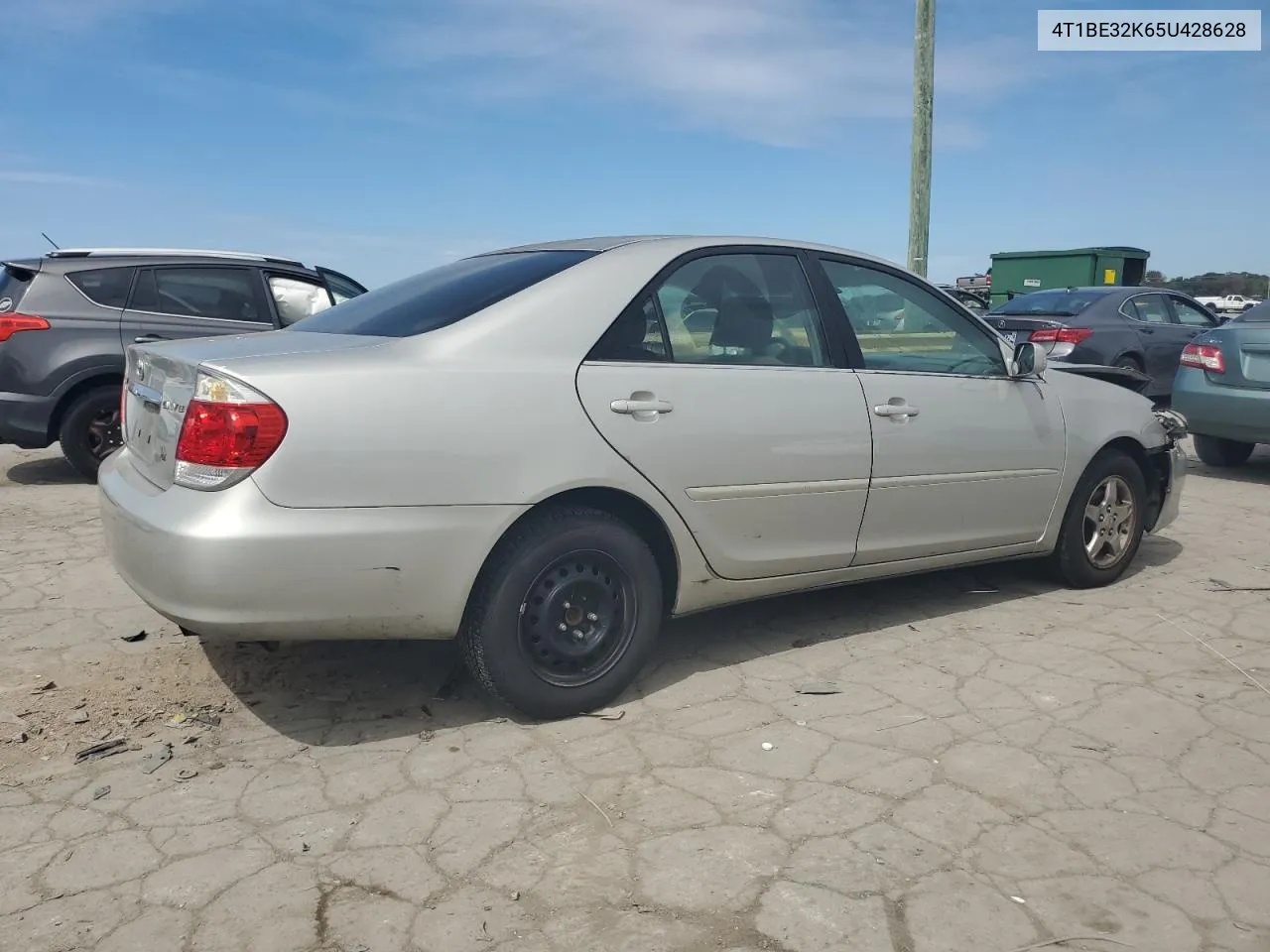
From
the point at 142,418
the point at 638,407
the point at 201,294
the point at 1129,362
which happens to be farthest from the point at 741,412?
the point at 1129,362

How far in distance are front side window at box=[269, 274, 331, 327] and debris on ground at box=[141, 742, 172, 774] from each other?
5.37 m

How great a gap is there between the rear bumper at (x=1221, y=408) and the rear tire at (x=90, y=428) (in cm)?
792

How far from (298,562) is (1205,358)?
25.0 ft

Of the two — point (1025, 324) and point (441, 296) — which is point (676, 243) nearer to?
point (441, 296)

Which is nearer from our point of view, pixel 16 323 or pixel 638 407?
pixel 638 407

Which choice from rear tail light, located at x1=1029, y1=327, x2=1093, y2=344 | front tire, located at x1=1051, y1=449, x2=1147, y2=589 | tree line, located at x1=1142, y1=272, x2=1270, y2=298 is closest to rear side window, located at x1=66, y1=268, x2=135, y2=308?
front tire, located at x1=1051, y1=449, x2=1147, y2=589

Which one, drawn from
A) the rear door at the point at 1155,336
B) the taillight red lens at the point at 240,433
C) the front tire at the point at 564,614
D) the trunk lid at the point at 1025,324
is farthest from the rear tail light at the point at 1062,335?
the taillight red lens at the point at 240,433

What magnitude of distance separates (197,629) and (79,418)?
5.09 meters

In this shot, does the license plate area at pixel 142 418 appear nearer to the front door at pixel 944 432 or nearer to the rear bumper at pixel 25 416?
the front door at pixel 944 432

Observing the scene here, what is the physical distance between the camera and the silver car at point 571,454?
293 cm

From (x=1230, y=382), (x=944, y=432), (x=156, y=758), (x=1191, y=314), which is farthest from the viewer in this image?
(x=1191, y=314)

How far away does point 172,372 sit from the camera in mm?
3188

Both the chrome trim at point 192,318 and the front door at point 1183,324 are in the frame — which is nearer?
the chrome trim at point 192,318

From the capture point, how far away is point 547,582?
10.9ft
